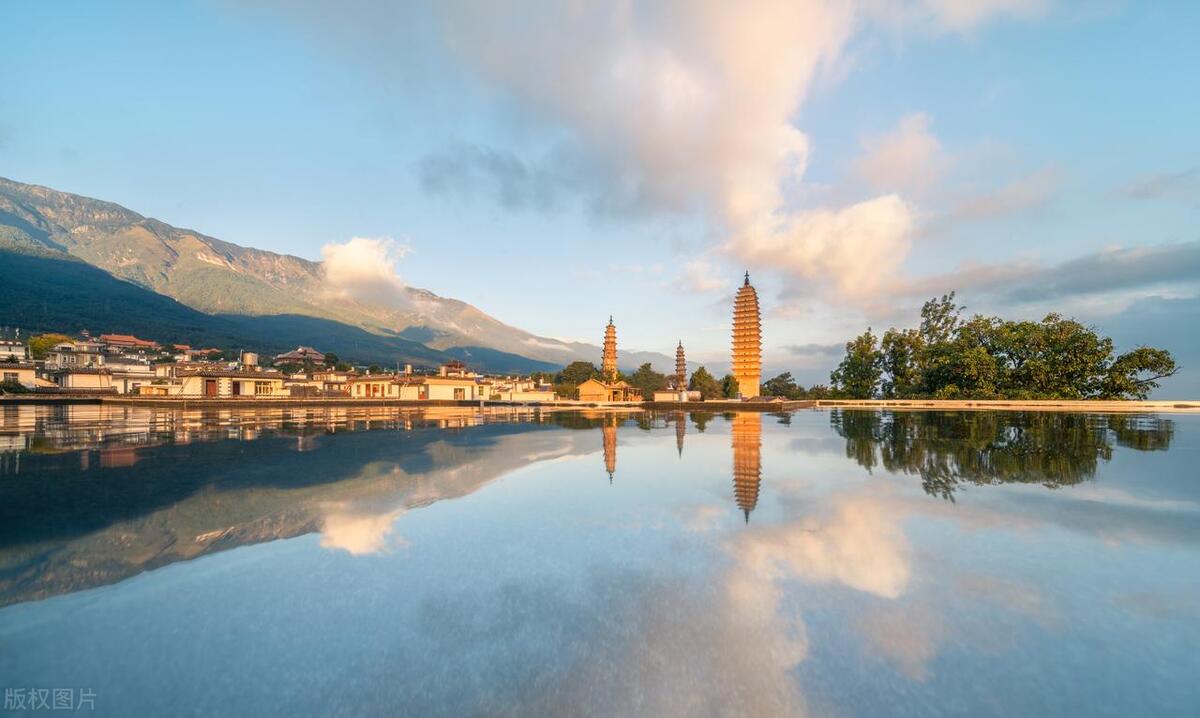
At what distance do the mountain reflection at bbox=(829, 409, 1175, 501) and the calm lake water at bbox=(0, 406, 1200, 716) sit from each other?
0.45m

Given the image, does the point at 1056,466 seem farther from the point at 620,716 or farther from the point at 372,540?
the point at 372,540

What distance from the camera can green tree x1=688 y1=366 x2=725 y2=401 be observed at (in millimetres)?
79312

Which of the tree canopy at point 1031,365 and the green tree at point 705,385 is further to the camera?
the green tree at point 705,385

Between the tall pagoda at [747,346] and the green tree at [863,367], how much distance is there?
41.2 feet

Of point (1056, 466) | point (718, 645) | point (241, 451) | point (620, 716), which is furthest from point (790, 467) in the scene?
point (241, 451)

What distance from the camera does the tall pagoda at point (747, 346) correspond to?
230 feet

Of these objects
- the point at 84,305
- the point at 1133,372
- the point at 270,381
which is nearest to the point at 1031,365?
the point at 1133,372

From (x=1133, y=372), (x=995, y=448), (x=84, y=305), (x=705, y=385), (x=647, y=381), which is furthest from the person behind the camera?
(x=84, y=305)

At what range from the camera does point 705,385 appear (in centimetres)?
7975

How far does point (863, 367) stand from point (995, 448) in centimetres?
4236

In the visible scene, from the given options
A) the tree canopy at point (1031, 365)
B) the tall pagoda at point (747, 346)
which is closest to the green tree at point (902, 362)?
the tree canopy at point (1031, 365)

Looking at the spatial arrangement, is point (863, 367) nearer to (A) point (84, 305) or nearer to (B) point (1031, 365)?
(B) point (1031, 365)

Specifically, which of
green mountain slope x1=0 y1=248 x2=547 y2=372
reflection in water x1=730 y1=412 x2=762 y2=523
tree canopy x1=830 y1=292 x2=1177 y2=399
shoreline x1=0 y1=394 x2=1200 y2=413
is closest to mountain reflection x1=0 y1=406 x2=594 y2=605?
reflection in water x1=730 y1=412 x2=762 y2=523

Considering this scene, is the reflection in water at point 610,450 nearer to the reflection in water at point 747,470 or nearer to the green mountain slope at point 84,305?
the reflection in water at point 747,470
